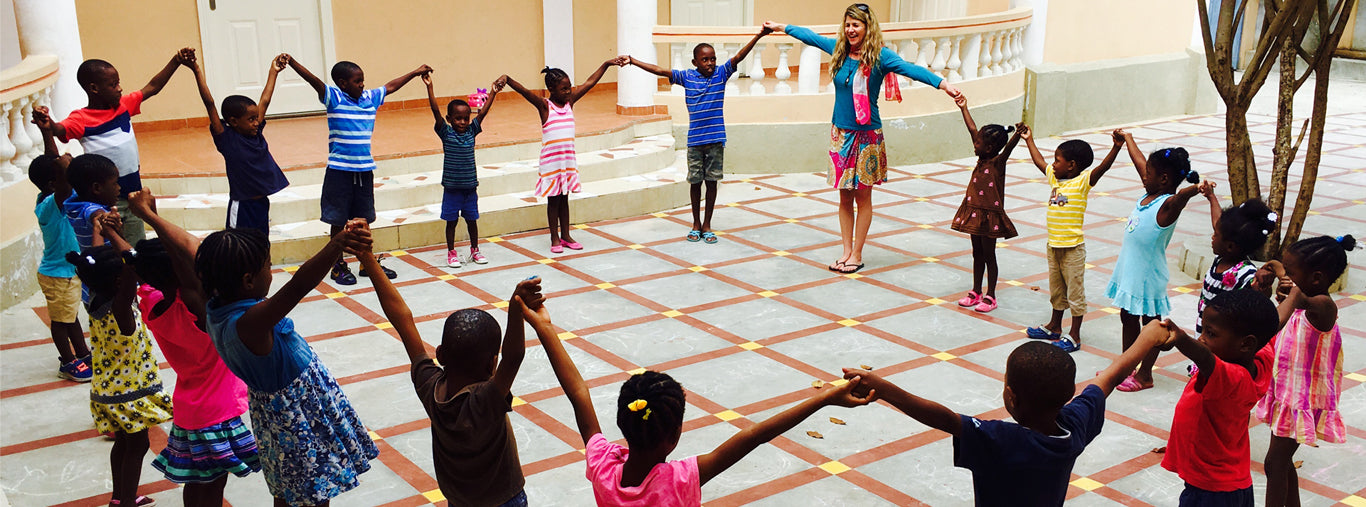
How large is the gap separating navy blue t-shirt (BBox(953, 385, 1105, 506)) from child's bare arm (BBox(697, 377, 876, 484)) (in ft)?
0.92

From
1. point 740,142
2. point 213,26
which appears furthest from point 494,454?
point 213,26

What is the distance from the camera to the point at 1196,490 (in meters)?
3.22

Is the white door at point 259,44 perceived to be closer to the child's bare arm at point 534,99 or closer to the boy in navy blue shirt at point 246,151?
the child's bare arm at point 534,99

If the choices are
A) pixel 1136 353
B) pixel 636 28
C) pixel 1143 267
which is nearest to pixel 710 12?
pixel 636 28

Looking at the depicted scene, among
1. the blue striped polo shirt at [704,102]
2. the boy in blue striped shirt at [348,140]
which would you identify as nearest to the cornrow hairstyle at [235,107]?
the boy in blue striped shirt at [348,140]

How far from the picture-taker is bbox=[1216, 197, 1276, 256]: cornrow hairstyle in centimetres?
424

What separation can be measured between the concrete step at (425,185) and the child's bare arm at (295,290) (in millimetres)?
4800

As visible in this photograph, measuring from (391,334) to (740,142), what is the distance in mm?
4814

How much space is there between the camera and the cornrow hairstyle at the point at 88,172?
457 centimetres

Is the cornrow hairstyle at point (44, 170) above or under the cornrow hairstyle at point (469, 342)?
above

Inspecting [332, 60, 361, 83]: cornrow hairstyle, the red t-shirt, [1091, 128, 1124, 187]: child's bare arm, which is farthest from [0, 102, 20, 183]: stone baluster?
the red t-shirt

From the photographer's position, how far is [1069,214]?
5.49m

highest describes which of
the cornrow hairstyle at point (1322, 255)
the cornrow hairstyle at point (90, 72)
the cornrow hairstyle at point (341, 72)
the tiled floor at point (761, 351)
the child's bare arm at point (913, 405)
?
the cornrow hairstyle at point (90, 72)

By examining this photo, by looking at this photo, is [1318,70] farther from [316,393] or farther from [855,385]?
[316,393]
